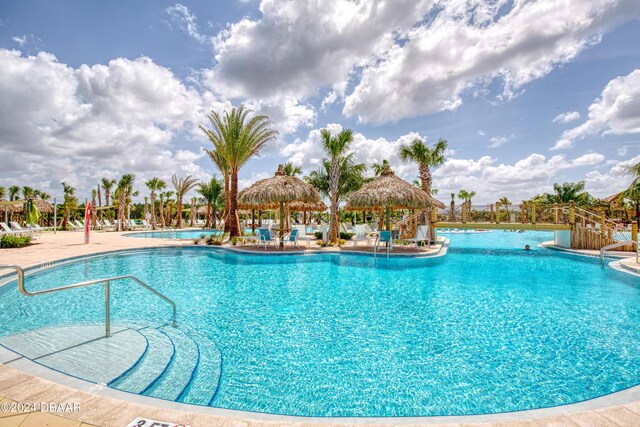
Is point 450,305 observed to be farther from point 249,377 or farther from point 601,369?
point 249,377

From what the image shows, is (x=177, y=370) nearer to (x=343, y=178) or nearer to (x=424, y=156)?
(x=424, y=156)

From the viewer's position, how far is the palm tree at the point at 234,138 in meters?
18.4

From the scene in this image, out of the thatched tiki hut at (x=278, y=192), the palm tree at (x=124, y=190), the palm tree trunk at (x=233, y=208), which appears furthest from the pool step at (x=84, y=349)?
the palm tree at (x=124, y=190)

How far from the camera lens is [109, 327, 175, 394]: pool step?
118 inches

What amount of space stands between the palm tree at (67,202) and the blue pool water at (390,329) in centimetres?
2559

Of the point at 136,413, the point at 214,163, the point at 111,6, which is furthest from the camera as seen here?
the point at 214,163

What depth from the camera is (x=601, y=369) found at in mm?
3750

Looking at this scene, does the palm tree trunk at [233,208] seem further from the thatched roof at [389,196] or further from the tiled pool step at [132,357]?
the tiled pool step at [132,357]

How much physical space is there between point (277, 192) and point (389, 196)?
227 inches

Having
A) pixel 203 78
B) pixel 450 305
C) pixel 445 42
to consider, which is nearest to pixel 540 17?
A: pixel 445 42

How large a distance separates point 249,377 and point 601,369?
14.6 feet

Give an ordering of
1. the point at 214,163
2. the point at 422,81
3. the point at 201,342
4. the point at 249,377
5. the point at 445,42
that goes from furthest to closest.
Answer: the point at 214,163, the point at 422,81, the point at 445,42, the point at 201,342, the point at 249,377

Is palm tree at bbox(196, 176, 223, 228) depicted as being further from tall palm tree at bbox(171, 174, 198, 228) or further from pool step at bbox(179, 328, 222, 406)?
pool step at bbox(179, 328, 222, 406)

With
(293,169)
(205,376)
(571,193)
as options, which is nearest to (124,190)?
(293,169)
